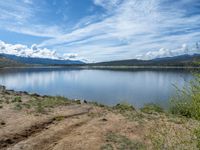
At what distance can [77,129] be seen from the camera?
1453cm

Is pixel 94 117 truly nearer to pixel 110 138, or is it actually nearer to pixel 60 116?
pixel 60 116

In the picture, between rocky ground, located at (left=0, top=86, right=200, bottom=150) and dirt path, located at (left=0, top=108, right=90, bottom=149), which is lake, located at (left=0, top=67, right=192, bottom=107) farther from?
dirt path, located at (left=0, top=108, right=90, bottom=149)

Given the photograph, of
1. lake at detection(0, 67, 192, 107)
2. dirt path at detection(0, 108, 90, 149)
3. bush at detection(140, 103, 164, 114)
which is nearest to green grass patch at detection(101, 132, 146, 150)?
lake at detection(0, 67, 192, 107)

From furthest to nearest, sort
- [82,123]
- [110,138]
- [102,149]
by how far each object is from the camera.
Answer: [82,123] < [110,138] < [102,149]

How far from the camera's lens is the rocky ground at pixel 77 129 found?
12.2 m

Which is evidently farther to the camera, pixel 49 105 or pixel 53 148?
pixel 49 105

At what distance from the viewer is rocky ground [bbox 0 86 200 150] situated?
12.2 m

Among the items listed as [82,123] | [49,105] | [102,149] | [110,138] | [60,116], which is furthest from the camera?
[49,105]

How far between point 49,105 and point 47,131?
6173 millimetres

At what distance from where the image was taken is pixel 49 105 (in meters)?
20.0

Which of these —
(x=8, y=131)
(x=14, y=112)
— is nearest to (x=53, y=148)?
(x=8, y=131)

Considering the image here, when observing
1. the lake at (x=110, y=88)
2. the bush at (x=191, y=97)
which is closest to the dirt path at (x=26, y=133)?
the lake at (x=110, y=88)

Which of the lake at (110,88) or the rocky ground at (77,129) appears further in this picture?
the lake at (110,88)

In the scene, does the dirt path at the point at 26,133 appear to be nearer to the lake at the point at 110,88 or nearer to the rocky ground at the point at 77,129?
the rocky ground at the point at 77,129
